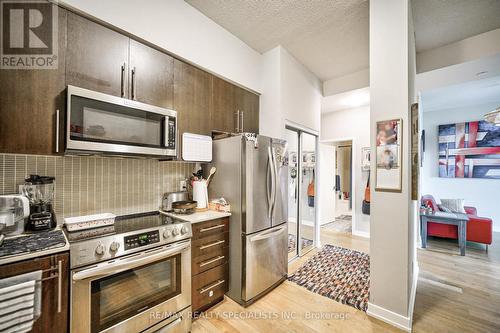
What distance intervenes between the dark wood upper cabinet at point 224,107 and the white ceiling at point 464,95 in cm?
358

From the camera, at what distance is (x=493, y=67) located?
2.74m

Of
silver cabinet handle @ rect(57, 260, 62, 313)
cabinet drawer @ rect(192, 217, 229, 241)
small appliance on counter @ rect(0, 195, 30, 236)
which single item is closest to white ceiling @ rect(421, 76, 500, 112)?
cabinet drawer @ rect(192, 217, 229, 241)

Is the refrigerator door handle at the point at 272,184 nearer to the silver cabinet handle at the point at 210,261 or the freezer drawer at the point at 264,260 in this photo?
the freezer drawer at the point at 264,260

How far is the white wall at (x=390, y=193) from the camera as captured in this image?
A: 5.82 ft

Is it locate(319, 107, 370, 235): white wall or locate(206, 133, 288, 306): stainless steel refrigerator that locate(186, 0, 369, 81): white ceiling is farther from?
locate(319, 107, 370, 235): white wall

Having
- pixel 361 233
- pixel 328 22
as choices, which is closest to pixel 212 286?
pixel 328 22

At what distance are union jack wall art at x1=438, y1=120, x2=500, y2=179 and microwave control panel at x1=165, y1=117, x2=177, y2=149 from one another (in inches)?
248

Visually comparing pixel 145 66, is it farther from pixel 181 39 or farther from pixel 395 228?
pixel 395 228

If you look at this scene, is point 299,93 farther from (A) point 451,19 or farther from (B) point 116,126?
(B) point 116,126

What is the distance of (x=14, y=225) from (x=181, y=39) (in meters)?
1.99

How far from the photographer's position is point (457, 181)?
4875mm

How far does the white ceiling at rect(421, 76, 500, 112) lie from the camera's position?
3475 mm

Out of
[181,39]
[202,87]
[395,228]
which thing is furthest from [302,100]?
[395,228]

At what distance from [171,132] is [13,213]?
45.5 inches
